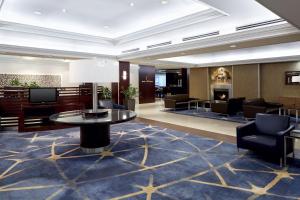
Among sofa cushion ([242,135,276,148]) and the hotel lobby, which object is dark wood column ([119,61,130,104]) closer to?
the hotel lobby

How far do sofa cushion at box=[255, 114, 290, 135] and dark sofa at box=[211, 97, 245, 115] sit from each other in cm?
426

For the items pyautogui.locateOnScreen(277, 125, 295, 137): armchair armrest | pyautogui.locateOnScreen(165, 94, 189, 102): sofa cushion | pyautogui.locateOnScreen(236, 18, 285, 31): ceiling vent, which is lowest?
pyautogui.locateOnScreen(277, 125, 295, 137): armchair armrest

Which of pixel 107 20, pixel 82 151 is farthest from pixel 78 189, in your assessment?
pixel 107 20

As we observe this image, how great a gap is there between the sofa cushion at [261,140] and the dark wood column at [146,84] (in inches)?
430

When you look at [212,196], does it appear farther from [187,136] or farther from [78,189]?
[187,136]

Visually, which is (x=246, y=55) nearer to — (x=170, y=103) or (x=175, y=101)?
(x=175, y=101)

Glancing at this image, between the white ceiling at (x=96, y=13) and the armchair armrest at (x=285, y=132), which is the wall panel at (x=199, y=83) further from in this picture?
the armchair armrest at (x=285, y=132)

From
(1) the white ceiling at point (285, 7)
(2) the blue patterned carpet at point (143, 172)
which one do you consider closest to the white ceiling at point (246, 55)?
(1) the white ceiling at point (285, 7)

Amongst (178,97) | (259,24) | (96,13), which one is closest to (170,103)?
(178,97)

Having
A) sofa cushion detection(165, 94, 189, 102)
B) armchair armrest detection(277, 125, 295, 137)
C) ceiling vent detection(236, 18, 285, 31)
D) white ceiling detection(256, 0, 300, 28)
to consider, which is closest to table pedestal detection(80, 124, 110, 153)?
armchair armrest detection(277, 125, 295, 137)

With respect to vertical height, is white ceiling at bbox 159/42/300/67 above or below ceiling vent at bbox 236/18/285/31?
above

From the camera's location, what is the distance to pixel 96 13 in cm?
628

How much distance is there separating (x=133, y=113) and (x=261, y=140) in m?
2.75

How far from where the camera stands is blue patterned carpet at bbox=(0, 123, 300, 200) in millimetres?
2949
